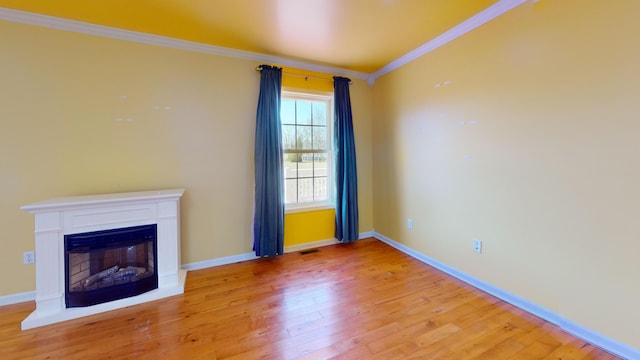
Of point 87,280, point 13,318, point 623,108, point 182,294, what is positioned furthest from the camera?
point 182,294

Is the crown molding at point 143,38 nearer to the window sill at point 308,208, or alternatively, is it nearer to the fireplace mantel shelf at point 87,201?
the fireplace mantel shelf at point 87,201

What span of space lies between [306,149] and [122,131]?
2077mm

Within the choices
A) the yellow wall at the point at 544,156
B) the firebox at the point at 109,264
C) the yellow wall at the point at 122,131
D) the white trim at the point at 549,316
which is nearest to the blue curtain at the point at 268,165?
the yellow wall at the point at 122,131

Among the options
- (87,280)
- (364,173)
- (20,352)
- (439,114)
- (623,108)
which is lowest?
(20,352)

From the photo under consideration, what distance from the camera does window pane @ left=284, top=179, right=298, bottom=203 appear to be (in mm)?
3469

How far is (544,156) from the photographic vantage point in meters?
1.94

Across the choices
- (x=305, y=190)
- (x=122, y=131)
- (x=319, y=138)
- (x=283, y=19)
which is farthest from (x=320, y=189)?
(x=122, y=131)

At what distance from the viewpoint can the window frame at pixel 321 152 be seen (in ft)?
11.2

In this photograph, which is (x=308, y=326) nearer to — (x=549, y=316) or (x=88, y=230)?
(x=549, y=316)

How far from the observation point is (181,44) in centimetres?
272

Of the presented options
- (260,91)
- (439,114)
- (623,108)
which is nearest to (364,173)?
(439,114)

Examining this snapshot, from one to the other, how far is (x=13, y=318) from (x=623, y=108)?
4638 millimetres

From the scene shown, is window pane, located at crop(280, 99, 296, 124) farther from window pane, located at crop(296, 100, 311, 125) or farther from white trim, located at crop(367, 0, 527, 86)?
white trim, located at crop(367, 0, 527, 86)

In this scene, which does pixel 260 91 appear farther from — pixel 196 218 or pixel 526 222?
pixel 526 222
